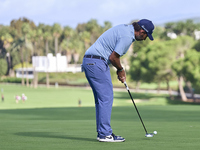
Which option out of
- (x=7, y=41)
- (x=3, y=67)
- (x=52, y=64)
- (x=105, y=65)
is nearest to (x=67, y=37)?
(x=52, y=64)

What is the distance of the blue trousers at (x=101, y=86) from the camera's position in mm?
8109

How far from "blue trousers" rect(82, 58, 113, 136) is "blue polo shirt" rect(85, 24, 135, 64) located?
0.54 feet

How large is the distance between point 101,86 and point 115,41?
82 centimetres

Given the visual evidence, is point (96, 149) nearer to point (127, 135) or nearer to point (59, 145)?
point (59, 145)

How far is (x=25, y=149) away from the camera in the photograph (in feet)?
22.9

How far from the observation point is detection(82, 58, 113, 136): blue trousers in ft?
26.6

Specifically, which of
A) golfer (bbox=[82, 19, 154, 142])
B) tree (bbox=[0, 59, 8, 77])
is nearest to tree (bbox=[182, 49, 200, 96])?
golfer (bbox=[82, 19, 154, 142])

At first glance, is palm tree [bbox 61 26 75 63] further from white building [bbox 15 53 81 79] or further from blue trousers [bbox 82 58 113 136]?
blue trousers [bbox 82 58 113 136]

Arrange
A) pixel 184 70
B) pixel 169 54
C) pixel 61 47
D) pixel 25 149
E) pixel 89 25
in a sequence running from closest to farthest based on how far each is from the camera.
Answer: pixel 25 149 → pixel 184 70 → pixel 169 54 → pixel 89 25 → pixel 61 47

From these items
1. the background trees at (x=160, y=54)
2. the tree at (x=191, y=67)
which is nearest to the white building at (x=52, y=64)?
the background trees at (x=160, y=54)

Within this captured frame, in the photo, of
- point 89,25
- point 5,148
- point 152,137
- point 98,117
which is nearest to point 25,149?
point 5,148

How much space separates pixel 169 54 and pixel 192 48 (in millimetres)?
4655

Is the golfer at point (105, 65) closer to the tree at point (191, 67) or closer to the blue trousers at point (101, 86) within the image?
the blue trousers at point (101, 86)

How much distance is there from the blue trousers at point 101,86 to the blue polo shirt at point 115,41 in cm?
16
